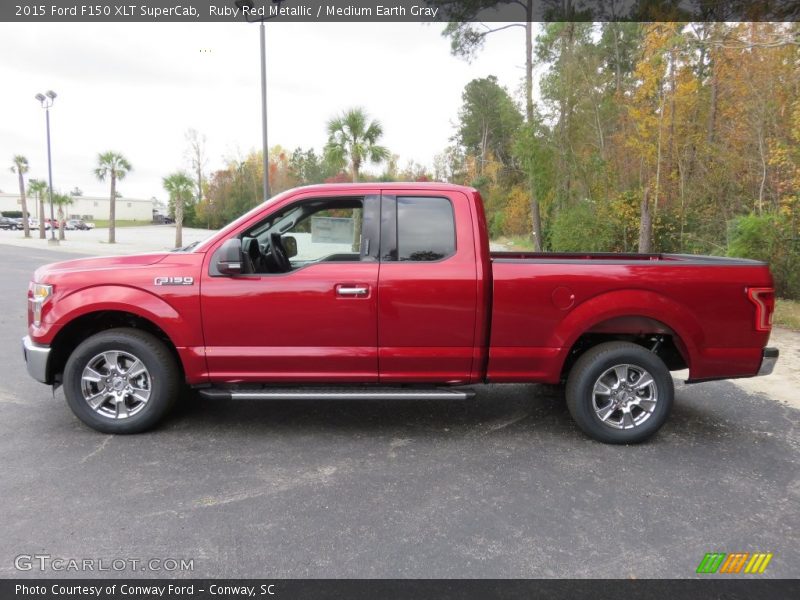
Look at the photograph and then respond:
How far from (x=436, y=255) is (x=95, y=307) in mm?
2685

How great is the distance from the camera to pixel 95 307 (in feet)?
13.8

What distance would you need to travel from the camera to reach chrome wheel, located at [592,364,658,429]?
169 inches

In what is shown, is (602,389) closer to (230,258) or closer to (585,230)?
(230,258)

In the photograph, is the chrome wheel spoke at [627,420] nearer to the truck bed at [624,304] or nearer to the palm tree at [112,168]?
the truck bed at [624,304]

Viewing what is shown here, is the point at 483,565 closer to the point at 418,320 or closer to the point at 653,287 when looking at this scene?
the point at 418,320

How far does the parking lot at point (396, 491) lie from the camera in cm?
283

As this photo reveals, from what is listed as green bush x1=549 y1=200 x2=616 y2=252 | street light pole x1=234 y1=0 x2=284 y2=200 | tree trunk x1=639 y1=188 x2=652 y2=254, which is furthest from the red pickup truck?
green bush x1=549 y1=200 x2=616 y2=252

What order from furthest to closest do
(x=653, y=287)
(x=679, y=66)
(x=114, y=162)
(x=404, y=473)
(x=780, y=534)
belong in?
(x=114, y=162) → (x=679, y=66) → (x=653, y=287) → (x=404, y=473) → (x=780, y=534)

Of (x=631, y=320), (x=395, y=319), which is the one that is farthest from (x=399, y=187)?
(x=631, y=320)

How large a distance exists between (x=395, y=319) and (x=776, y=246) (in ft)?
35.9

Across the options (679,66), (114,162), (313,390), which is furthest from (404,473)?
(114,162)

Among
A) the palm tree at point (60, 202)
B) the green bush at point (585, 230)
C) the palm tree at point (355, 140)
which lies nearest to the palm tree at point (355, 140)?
the palm tree at point (355, 140)

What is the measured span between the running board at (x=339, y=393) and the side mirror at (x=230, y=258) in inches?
37.1

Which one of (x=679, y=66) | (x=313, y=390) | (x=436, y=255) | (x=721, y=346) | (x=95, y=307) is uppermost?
(x=679, y=66)
